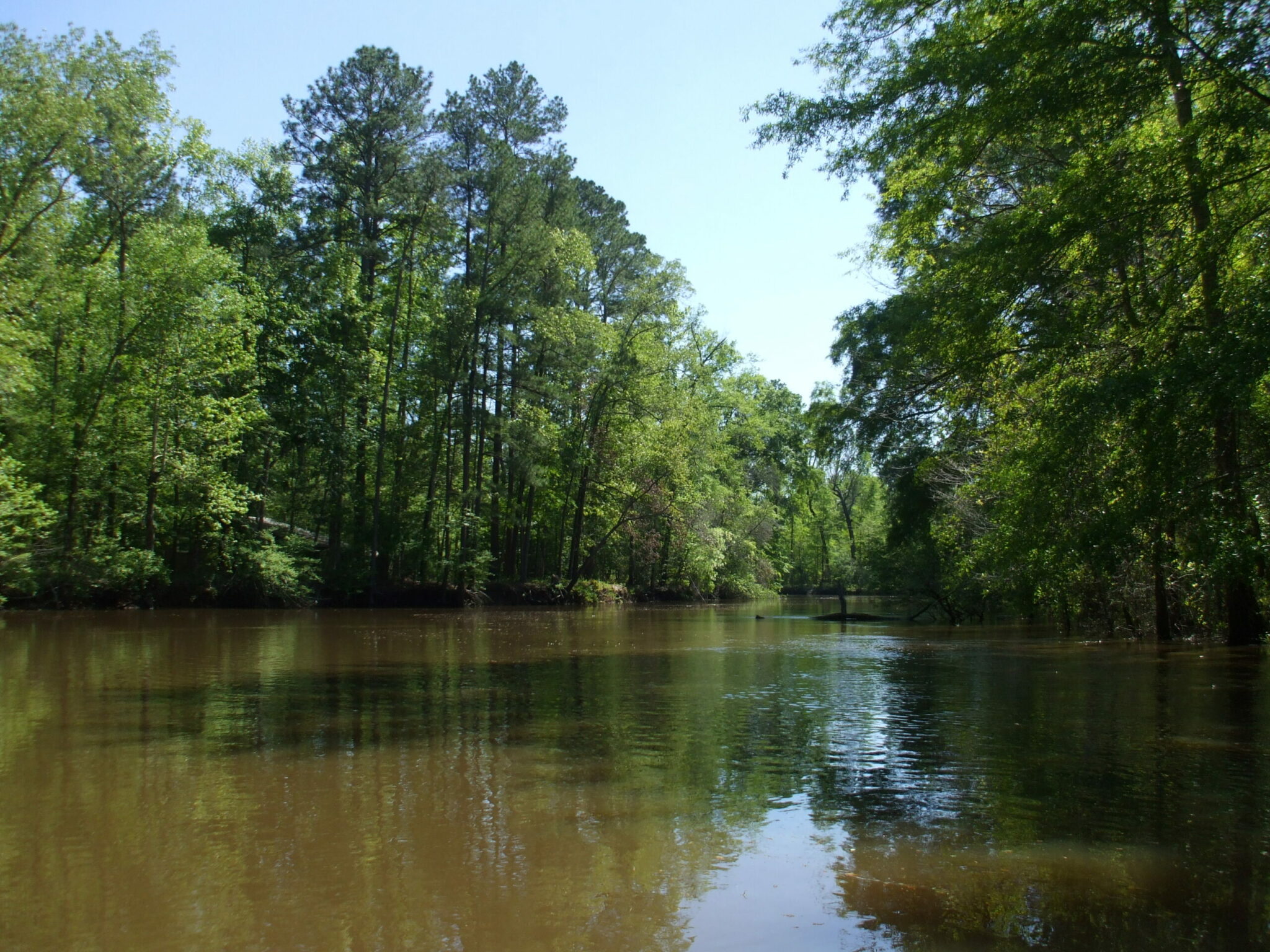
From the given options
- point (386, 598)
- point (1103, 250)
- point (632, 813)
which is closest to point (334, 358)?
point (386, 598)

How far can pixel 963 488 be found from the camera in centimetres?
1862

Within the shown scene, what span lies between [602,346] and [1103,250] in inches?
1039

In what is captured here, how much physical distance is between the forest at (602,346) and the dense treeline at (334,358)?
0.49 ft

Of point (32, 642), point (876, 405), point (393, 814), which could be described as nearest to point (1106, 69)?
point (393, 814)

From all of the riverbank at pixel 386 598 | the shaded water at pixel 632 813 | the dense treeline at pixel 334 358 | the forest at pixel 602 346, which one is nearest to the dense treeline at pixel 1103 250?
the forest at pixel 602 346

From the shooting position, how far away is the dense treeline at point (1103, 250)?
29.3 feet

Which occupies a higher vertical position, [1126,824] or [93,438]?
[93,438]

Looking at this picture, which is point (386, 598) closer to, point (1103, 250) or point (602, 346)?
point (602, 346)

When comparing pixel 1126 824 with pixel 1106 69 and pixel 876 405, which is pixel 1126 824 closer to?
pixel 1106 69

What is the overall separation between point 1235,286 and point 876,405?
578 inches

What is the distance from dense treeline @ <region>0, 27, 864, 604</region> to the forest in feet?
0.49

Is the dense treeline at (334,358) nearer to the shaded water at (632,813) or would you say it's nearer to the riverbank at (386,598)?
the riverbank at (386,598)

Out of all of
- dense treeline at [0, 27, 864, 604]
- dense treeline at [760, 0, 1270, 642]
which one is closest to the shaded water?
dense treeline at [760, 0, 1270, 642]

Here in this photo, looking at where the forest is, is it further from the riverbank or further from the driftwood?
the driftwood
